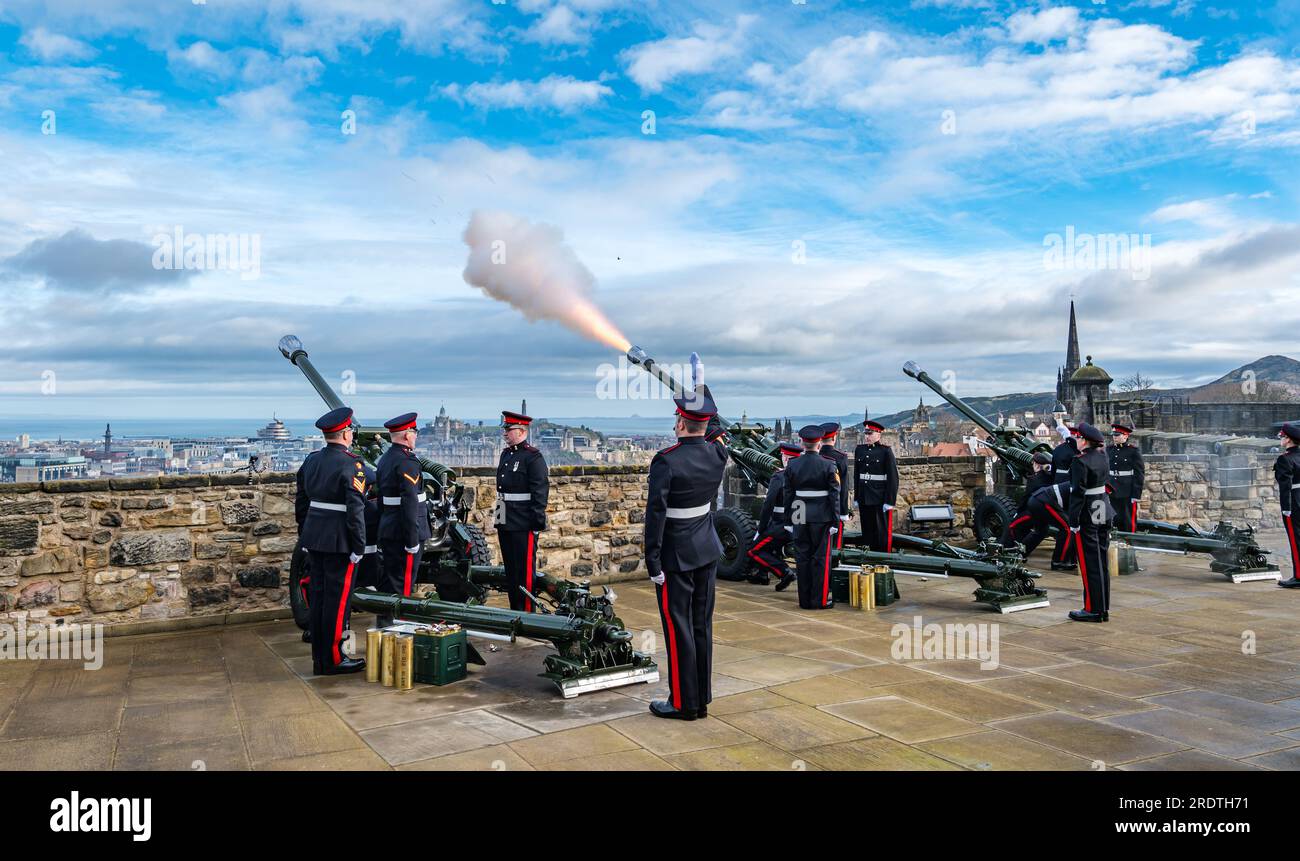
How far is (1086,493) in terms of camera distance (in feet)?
26.7

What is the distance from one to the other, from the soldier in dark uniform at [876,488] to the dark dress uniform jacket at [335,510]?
632cm

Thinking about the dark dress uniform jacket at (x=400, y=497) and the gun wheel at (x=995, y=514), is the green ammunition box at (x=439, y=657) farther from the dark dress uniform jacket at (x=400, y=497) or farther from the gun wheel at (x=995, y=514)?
the gun wheel at (x=995, y=514)

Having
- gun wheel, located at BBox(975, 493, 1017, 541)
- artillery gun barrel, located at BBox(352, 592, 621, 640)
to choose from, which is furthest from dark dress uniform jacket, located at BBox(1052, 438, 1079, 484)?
artillery gun barrel, located at BBox(352, 592, 621, 640)

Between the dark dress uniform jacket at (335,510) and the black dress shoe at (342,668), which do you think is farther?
the dark dress uniform jacket at (335,510)

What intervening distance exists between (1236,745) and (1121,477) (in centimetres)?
804

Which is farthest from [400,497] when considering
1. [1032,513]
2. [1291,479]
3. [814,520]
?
[1291,479]

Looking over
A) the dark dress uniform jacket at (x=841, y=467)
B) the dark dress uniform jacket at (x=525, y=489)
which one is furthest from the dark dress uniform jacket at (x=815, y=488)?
the dark dress uniform jacket at (x=525, y=489)

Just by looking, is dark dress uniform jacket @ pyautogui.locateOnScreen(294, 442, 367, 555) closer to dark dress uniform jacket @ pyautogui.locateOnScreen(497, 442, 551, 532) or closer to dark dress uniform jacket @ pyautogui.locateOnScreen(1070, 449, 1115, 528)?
dark dress uniform jacket @ pyautogui.locateOnScreen(497, 442, 551, 532)

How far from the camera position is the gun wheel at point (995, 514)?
12195 mm

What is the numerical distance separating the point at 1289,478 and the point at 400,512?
9.27 meters

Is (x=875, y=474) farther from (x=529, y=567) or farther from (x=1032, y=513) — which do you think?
(x=529, y=567)

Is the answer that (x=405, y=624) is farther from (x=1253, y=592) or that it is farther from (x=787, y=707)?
(x=1253, y=592)

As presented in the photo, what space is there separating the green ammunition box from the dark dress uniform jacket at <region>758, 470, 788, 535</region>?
413 cm
